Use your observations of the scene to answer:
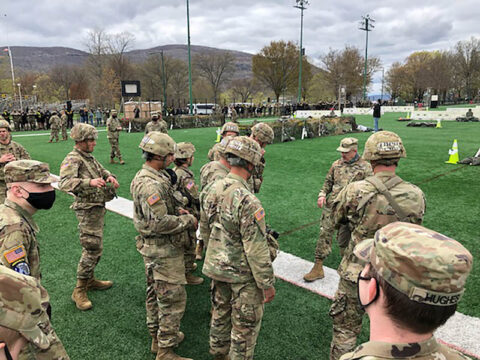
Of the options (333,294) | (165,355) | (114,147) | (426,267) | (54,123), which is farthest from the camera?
(54,123)

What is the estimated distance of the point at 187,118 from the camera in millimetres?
29156

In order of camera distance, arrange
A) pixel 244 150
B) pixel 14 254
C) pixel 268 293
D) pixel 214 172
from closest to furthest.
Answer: pixel 14 254 → pixel 244 150 → pixel 268 293 → pixel 214 172

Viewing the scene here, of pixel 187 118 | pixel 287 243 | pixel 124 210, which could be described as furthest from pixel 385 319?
pixel 187 118

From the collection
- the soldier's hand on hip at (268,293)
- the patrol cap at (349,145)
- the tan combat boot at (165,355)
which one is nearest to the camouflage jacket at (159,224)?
the tan combat boot at (165,355)

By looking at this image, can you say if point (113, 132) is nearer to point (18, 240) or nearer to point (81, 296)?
point (81, 296)

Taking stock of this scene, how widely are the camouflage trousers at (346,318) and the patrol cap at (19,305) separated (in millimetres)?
2489

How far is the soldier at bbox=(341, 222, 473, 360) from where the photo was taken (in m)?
1.17

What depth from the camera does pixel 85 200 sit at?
4.36 m

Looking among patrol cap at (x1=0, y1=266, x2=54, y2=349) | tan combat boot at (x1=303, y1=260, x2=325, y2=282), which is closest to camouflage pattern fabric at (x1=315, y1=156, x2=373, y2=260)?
tan combat boot at (x1=303, y1=260, x2=325, y2=282)

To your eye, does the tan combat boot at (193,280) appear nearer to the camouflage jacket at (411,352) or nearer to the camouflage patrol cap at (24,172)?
the camouflage patrol cap at (24,172)

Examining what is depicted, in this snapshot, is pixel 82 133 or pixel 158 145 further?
pixel 82 133

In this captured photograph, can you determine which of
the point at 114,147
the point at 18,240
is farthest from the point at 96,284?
the point at 114,147

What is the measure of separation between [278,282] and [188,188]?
76.5 inches

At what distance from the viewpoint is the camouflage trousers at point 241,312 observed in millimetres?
2842
